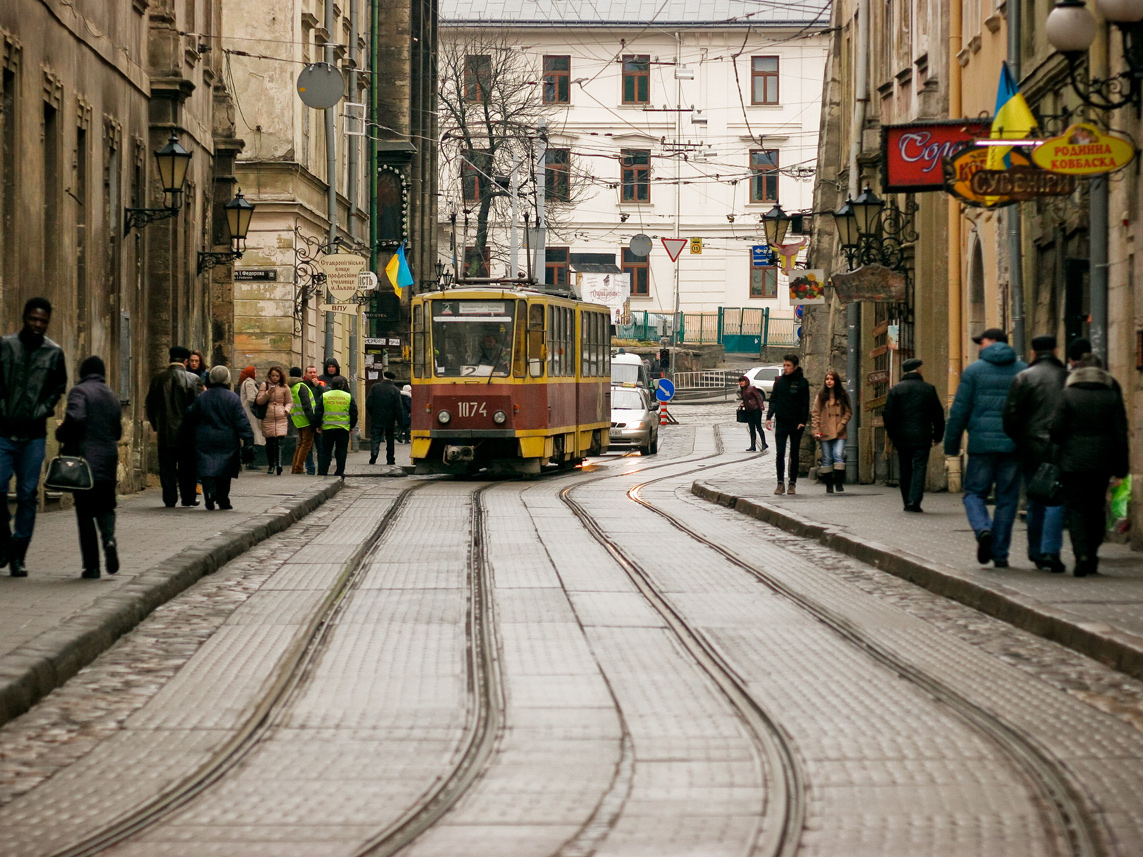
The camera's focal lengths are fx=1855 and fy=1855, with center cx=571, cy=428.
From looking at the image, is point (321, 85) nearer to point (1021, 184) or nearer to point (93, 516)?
point (1021, 184)

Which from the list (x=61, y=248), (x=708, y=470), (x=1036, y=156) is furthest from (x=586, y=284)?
(x=1036, y=156)

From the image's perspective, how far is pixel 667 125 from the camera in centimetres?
7256

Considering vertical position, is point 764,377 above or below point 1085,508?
above

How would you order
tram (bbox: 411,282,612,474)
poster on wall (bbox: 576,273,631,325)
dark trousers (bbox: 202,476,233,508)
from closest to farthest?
dark trousers (bbox: 202,476,233,508) → tram (bbox: 411,282,612,474) → poster on wall (bbox: 576,273,631,325)

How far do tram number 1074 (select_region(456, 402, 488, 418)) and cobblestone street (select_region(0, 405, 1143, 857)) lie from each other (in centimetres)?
1409

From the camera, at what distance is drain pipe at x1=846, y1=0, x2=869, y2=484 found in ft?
84.0

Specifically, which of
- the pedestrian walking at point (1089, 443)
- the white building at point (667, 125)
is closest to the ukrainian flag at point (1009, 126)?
the pedestrian walking at point (1089, 443)

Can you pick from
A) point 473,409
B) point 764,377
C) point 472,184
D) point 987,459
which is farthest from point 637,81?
point 987,459

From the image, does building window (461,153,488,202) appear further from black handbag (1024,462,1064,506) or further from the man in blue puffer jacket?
black handbag (1024,462,1064,506)

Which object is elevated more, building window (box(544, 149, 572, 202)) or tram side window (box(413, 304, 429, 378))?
building window (box(544, 149, 572, 202))

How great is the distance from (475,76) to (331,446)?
37.3m

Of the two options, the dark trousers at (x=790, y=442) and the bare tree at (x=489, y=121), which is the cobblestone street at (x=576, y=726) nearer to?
the dark trousers at (x=790, y=442)

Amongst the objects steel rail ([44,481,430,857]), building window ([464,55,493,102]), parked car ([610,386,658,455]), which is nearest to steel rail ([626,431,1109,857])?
steel rail ([44,481,430,857])

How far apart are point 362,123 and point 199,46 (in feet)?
57.8
